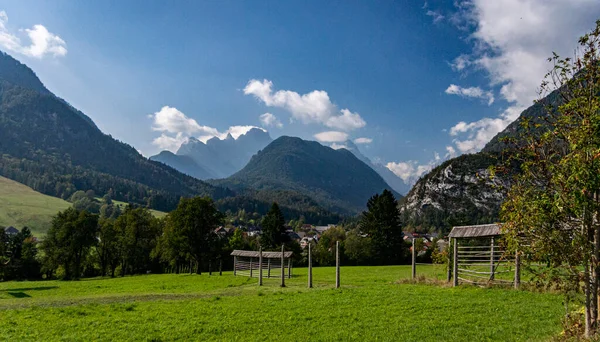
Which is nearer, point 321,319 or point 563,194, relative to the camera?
point 563,194

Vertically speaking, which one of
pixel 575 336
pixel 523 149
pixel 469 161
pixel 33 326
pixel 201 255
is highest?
pixel 469 161

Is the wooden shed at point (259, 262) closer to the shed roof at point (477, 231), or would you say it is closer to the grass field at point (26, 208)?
the shed roof at point (477, 231)

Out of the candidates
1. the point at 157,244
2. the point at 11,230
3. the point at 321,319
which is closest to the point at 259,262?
the point at 321,319

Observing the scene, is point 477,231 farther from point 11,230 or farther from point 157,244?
point 11,230

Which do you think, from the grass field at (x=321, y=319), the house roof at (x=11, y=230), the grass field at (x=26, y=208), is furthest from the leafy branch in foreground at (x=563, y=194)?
the grass field at (x=26, y=208)

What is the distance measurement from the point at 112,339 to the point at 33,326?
424cm

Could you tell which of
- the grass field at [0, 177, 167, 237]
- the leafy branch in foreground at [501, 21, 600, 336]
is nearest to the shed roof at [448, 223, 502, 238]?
the leafy branch in foreground at [501, 21, 600, 336]

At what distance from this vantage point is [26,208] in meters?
159

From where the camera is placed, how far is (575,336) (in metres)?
7.88

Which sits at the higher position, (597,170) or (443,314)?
(597,170)

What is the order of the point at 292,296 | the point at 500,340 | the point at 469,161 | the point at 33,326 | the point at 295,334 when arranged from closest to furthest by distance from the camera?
the point at 500,340, the point at 295,334, the point at 33,326, the point at 292,296, the point at 469,161

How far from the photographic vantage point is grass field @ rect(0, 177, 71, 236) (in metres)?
142

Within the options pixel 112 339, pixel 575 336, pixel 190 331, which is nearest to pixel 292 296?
pixel 190 331

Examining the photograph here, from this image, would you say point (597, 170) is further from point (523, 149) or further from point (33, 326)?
point (33, 326)
